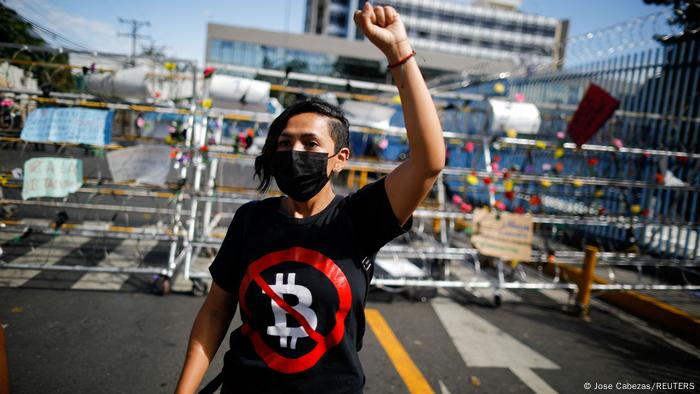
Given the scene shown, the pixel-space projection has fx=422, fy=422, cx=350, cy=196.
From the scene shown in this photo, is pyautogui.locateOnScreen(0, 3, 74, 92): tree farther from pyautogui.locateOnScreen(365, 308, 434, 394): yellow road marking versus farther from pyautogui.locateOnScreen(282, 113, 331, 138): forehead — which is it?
pyautogui.locateOnScreen(365, 308, 434, 394): yellow road marking

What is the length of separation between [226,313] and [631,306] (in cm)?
584

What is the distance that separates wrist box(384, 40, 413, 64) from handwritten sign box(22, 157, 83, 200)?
4417 millimetres

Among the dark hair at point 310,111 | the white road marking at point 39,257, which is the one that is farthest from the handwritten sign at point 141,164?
the dark hair at point 310,111

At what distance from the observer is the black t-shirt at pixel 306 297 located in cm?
144

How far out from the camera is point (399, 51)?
1.28 metres

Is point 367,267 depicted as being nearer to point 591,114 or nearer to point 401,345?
point 401,345

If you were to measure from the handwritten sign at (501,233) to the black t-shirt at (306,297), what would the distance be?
3851mm

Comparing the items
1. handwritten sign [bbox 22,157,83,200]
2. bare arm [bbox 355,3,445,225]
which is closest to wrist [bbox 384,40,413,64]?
bare arm [bbox 355,3,445,225]

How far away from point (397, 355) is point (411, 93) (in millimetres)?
3065

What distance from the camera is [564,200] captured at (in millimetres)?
8242

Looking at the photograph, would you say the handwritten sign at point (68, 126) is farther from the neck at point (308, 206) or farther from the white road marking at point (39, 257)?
the neck at point (308, 206)

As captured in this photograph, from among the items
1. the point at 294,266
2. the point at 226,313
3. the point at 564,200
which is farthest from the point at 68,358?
the point at 564,200

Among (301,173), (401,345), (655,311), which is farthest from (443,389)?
(655,311)

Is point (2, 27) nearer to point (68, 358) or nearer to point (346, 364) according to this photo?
point (68, 358)
